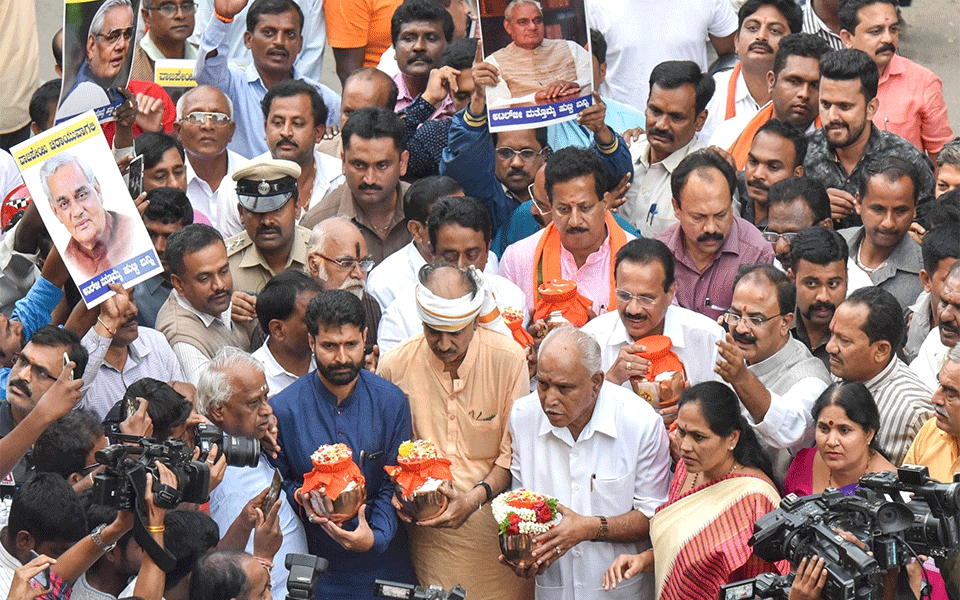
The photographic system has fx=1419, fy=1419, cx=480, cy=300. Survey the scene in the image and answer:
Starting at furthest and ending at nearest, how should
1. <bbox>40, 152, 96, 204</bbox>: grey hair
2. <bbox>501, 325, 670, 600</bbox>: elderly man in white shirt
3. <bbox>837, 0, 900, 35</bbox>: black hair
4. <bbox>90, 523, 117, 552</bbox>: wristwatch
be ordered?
<bbox>837, 0, 900, 35</bbox>: black hair, <bbox>40, 152, 96, 204</bbox>: grey hair, <bbox>501, 325, 670, 600</bbox>: elderly man in white shirt, <bbox>90, 523, 117, 552</bbox>: wristwatch

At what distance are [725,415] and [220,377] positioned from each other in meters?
2.19

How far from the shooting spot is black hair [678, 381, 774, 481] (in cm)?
591

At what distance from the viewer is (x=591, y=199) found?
282 inches

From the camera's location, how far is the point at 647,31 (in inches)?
372

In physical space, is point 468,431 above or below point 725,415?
below

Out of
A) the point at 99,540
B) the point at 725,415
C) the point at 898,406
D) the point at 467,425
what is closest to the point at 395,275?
the point at 467,425

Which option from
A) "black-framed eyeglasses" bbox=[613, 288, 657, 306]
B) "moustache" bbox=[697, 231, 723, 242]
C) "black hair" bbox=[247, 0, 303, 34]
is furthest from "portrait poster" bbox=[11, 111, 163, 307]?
"black hair" bbox=[247, 0, 303, 34]

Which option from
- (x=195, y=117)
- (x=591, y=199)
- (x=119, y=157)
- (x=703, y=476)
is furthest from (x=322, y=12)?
(x=703, y=476)

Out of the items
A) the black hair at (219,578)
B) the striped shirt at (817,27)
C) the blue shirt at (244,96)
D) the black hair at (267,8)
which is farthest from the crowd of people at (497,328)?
the black hair at (267,8)

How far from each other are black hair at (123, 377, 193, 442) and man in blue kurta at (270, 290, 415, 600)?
16.5 inches

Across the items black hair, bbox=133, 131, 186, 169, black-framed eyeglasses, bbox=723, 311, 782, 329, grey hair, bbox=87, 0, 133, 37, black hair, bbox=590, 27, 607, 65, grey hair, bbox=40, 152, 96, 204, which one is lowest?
black-framed eyeglasses, bbox=723, 311, 782, 329

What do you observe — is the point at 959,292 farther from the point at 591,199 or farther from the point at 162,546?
the point at 162,546

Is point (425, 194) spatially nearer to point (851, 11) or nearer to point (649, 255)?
point (649, 255)

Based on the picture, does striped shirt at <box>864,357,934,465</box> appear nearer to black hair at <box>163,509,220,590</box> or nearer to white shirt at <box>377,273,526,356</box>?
white shirt at <box>377,273,526,356</box>
